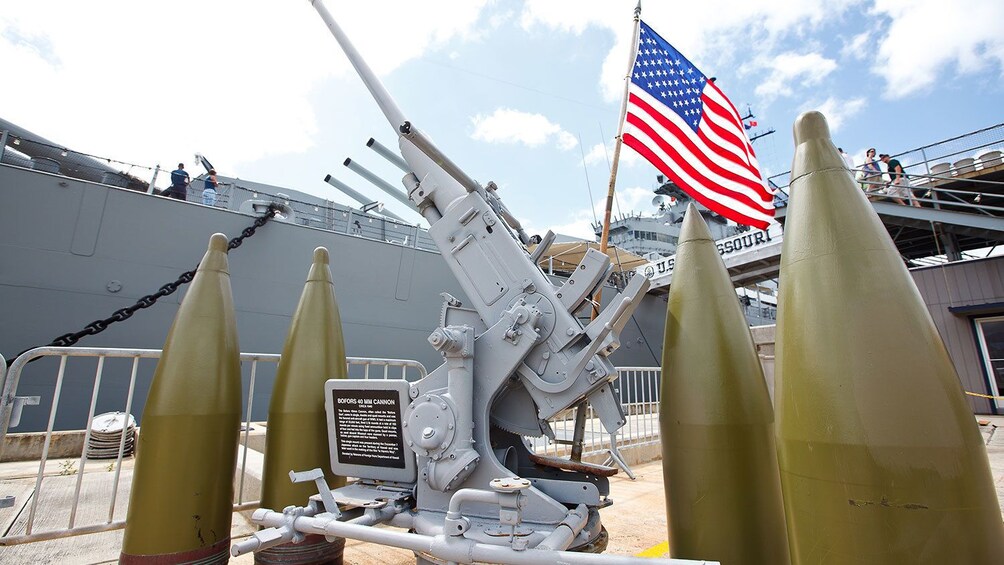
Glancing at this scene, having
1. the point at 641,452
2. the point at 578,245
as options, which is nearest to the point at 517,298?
the point at 641,452

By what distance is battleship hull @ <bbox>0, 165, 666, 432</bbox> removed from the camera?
22.6ft

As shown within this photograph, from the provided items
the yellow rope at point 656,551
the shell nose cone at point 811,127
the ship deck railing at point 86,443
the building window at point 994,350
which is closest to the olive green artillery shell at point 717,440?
the yellow rope at point 656,551

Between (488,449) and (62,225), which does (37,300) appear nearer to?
(62,225)

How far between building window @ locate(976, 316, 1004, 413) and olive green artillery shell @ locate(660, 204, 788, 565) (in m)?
10.9

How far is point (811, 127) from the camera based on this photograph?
66.1 inches

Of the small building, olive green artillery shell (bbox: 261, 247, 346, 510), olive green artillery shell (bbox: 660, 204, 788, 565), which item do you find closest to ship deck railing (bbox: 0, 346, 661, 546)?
olive green artillery shell (bbox: 261, 247, 346, 510)

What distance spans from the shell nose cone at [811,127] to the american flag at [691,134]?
3468mm

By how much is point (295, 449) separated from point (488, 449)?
1260 mm

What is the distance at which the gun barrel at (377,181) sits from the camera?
3.68 m

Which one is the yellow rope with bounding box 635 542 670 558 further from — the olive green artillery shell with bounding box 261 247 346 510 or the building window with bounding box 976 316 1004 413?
the building window with bounding box 976 316 1004 413

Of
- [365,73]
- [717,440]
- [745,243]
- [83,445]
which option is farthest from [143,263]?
[745,243]

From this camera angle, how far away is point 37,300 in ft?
22.9

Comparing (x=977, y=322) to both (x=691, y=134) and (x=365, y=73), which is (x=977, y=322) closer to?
(x=691, y=134)

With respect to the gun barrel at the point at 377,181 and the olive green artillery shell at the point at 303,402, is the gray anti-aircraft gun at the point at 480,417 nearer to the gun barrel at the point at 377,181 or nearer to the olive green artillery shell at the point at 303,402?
the olive green artillery shell at the point at 303,402
